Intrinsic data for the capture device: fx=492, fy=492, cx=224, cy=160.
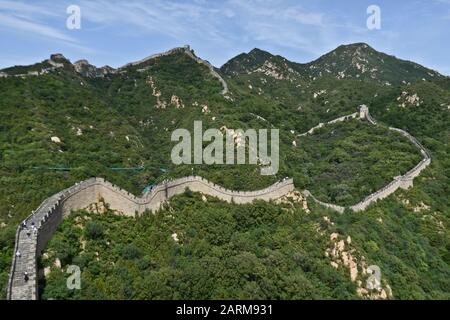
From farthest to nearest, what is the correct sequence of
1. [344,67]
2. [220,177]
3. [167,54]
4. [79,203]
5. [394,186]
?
1. [344,67]
2. [167,54]
3. [394,186]
4. [220,177]
5. [79,203]

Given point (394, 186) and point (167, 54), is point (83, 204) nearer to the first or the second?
point (394, 186)

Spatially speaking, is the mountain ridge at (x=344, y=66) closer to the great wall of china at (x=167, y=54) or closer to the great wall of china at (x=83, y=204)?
the great wall of china at (x=167, y=54)

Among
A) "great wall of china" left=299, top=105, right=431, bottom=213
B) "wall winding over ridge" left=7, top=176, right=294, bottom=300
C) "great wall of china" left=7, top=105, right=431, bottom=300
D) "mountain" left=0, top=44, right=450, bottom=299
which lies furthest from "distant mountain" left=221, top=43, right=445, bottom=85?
"wall winding over ridge" left=7, top=176, right=294, bottom=300

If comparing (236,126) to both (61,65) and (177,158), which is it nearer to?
(177,158)

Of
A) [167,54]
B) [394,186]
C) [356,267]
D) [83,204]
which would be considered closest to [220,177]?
[356,267]

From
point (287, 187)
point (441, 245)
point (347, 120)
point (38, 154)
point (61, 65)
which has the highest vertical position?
point (61, 65)
